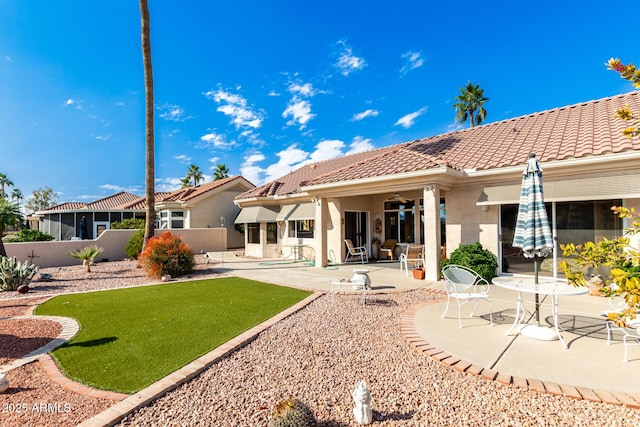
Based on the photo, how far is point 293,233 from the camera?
25.8 meters

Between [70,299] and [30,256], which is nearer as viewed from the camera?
[70,299]

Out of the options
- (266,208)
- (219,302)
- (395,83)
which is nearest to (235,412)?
(219,302)

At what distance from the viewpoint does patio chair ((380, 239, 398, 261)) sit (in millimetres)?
21719

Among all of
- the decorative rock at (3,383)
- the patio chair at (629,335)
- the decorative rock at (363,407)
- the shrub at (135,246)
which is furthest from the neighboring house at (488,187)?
the decorative rock at (3,383)

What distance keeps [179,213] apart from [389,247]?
27.5 metres

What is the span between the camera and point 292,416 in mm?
4223

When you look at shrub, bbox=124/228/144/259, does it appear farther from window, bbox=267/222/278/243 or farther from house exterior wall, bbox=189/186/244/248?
house exterior wall, bbox=189/186/244/248

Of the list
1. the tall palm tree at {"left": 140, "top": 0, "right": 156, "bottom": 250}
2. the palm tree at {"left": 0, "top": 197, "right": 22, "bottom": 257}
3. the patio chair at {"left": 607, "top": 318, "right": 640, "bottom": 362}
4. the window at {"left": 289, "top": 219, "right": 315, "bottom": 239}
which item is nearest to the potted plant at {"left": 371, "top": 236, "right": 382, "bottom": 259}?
the window at {"left": 289, "top": 219, "right": 315, "bottom": 239}

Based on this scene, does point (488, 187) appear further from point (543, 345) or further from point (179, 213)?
point (179, 213)

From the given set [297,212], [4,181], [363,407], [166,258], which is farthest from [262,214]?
[4,181]

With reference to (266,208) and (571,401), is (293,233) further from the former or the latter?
(571,401)

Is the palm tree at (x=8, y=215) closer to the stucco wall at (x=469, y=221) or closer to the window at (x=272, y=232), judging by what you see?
the window at (x=272, y=232)

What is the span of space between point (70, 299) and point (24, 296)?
2964mm

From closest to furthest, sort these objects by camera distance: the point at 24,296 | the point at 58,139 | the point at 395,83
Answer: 1. the point at 24,296
2. the point at 395,83
3. the point at 58,139
